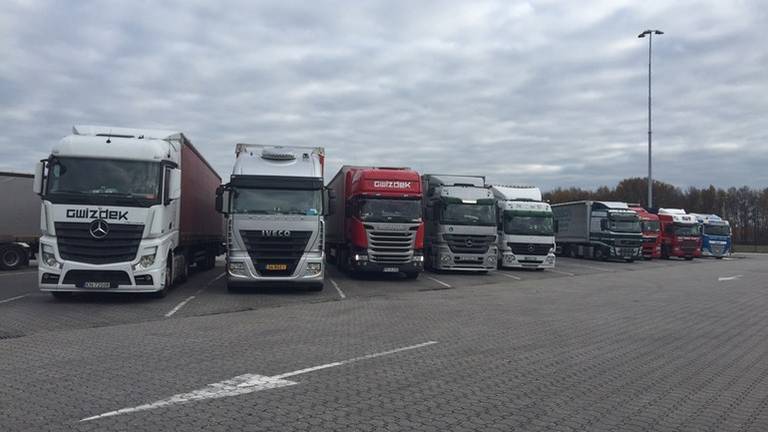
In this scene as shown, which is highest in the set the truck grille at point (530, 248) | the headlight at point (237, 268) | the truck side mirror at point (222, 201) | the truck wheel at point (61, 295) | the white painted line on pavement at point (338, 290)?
the truck side mirror at point (222, 201)

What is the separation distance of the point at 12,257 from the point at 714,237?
42.3 meters

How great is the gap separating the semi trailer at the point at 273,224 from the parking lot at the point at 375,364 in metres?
0.71

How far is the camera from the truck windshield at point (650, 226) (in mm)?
41938

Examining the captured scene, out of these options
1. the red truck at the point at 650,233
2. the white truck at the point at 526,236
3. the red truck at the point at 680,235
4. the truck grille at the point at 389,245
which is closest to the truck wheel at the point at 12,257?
the truck grille at the point at 389,245

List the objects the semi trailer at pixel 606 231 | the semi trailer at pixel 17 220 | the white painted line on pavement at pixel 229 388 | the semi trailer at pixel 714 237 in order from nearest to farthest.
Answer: the white painted line on pavement at pixel 229 388
the semi trailer at pixel 17 220
the semi trailer at pixel 606 231
the semi trailer at pixel 714 237

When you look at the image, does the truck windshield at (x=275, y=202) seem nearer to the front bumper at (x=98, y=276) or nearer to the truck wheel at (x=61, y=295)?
the front bumper at (x=98, y=276)

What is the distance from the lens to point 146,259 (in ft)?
45.2

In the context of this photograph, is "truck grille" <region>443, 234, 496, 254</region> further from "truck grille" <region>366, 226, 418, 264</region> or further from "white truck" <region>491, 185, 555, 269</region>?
"white truck" <region>491, 185, 555, 269</region>

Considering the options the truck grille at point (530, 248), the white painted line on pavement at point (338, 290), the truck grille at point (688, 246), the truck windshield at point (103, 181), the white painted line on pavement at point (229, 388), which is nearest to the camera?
the white painted line on pavement at point (229, 388)

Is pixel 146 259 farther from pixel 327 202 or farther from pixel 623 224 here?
pixel 623 224

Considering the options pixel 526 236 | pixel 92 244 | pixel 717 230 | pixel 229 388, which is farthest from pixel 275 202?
pixel 717 230

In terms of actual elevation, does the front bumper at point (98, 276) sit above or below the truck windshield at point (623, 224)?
below

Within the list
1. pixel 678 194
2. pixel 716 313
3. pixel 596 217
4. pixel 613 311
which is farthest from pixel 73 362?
pixel 678 194

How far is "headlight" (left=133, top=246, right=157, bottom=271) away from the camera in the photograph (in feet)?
44.9
